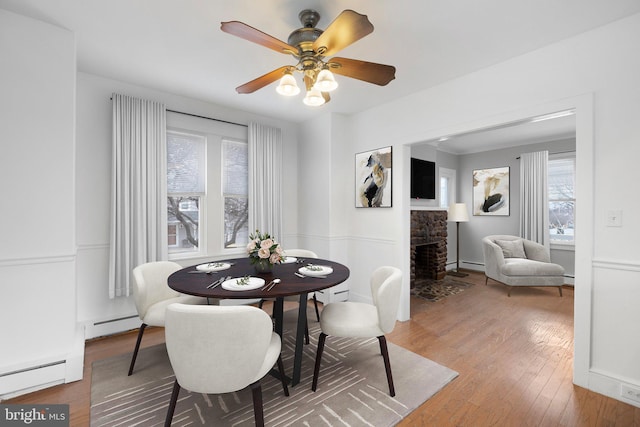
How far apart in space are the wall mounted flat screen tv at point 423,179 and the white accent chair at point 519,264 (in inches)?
52.2

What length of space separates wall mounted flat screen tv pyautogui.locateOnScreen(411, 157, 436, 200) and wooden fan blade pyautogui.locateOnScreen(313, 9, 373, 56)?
155 inches

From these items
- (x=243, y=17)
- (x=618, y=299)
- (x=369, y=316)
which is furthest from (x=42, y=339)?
(x=618, y=299)

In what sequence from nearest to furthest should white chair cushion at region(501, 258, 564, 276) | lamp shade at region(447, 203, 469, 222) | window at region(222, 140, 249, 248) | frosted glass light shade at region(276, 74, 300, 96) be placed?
frosted glass light shade at region(276, 74, 300, 96)
window at region(222, 140, 249, 248)
white chair cushion at region(501, 258, 564, 276)
lamp shade at region(447, 203, 469, 222)

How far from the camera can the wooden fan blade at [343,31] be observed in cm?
141

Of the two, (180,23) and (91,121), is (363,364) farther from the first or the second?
(91,121)

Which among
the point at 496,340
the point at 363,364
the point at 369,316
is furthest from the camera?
the point at 496,340

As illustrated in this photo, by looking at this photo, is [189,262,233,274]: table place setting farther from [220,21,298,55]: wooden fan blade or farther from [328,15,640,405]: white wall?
[328,15,640,405]: white wall

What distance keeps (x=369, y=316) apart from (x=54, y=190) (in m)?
2.64

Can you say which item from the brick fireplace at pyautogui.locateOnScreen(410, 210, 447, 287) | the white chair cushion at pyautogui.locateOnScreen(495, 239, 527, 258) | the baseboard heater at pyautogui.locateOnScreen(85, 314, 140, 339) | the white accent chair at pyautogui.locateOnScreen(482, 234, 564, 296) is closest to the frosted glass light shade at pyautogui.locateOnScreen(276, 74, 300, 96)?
the baseboard heater at pyautogui.locateOnScreen(85, 314, 140, 339)

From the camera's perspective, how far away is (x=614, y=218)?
2.05m

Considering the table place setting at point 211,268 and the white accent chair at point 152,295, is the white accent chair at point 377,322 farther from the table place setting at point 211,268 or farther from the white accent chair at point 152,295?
the white accent chair at point 152,295

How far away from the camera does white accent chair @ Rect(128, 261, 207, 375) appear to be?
2.27 meters

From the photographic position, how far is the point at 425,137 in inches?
127

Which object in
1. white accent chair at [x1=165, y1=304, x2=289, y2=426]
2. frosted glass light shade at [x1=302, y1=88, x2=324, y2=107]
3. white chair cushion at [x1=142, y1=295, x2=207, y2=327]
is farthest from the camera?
white chair cushion at [x1=142, y1=295, x2=207, y2=327]
